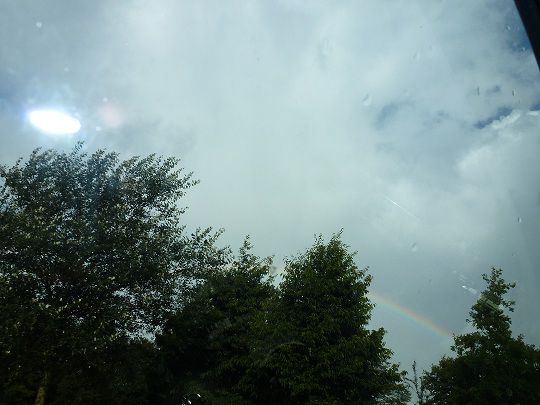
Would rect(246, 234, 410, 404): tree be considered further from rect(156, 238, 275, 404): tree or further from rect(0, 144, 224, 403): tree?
rect(0, 144, 224, 403): tree

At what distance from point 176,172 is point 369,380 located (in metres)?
15.3

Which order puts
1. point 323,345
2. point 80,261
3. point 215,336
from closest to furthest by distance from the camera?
point 80,261, point 323,345, point 215,336

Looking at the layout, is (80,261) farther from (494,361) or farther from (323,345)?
(494,361)

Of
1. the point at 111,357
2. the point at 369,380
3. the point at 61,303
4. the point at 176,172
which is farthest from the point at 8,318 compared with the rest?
the point at 369,380

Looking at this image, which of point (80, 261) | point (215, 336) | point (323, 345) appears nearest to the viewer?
point (80, 261)

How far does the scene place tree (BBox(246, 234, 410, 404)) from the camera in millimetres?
20172

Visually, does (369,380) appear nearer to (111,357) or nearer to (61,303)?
(111,357)

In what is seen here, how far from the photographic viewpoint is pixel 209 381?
25.2 meters

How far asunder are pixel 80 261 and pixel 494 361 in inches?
1137

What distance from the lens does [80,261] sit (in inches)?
686

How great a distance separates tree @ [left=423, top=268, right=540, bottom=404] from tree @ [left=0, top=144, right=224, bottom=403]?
23.1 metres

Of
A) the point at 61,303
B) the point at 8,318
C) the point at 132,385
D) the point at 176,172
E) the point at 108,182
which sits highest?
the point at 176,172

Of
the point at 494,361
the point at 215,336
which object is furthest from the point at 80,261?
the point at 494,361

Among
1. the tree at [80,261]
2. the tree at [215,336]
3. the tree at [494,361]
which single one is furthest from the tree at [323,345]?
the tree at [494,361]
